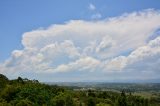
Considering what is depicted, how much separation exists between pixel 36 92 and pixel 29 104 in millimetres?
21886

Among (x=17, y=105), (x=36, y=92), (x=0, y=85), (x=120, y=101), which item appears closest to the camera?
(x=17, y=105)

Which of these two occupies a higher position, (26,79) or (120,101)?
(26,79)

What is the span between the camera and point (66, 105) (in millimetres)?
137375

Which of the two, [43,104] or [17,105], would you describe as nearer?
[17,105]

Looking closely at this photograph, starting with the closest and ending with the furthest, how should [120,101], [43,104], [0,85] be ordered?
[43,104] → [120,101] → [0,85]

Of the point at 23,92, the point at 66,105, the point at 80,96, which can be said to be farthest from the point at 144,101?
the point at 23,92

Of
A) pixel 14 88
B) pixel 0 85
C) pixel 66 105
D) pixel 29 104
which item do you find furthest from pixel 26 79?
pixel 29 104

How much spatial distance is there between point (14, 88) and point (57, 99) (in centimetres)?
2071

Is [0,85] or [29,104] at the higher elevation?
[0,85]

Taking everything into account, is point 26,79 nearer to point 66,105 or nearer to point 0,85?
point 0,85

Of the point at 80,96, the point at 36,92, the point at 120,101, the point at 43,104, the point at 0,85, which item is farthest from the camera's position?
the point at 80,96

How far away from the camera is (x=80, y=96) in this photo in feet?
601

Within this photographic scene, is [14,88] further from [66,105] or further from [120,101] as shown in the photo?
[120,101]

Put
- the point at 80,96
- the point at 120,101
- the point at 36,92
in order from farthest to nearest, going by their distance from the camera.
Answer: the point at 80,96, the point at 120,101, the point at 36,92
